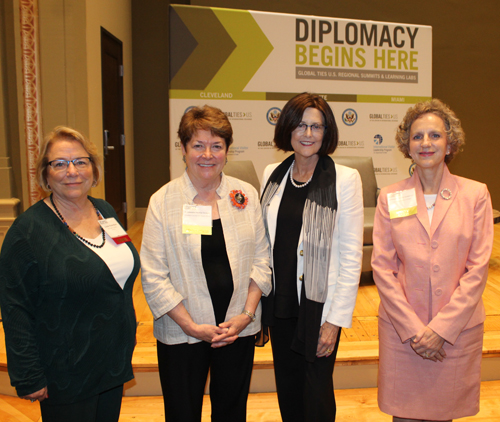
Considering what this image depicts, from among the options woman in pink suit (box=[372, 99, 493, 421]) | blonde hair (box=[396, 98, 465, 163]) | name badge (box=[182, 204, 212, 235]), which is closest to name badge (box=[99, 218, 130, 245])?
name badge (box=[182, 204, 212, 235])

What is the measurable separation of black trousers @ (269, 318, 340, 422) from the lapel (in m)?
0.63

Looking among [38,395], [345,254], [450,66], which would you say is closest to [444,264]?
[345,254]

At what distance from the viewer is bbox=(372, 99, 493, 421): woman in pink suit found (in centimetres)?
155

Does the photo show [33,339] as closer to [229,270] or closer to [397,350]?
[229,270]

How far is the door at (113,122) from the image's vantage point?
16.9 ft

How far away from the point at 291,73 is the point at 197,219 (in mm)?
3500

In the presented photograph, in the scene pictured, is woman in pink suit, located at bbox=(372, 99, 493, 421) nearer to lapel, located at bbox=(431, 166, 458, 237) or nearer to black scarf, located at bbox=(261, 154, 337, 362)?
lapel, located at bbox=(431, 166, 458, 237)

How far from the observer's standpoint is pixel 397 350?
1657 mm

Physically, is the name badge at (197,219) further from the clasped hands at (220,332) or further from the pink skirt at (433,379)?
the pink skirt at (433,379)

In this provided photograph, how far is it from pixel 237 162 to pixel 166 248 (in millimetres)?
2677

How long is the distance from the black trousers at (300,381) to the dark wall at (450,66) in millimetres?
5467

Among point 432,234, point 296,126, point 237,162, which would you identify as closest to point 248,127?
point 237,162

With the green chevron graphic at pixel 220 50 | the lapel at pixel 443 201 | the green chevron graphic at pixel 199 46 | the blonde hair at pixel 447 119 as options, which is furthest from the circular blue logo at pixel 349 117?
the lapel at pixel 443 201

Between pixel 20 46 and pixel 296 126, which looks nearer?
pixel 296 126
